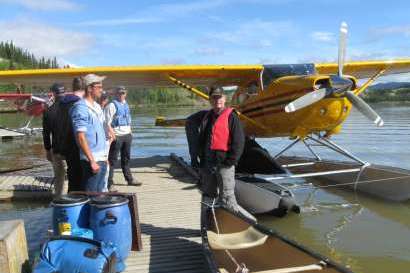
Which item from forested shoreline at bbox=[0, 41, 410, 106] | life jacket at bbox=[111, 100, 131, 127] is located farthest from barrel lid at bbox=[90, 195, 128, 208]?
forested shoreline at bbox=[0, 41, 410, 106]

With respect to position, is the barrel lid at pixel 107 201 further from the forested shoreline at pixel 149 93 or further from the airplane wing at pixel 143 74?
the forested shoreline at pixel 149 93

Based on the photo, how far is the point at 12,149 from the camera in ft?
56.2

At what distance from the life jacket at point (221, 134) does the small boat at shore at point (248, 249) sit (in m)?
0.58

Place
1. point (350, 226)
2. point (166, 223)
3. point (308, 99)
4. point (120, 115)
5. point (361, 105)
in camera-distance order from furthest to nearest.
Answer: point (361, 105) < point (308, 99) < point (120, 115) < point (350, 226) < point (166, 223)

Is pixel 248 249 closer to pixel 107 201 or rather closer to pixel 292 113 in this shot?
pixel 107 201

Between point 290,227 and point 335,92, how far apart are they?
7.55ft

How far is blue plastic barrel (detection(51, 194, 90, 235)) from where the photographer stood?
375 centimetres

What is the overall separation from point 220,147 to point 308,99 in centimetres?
345

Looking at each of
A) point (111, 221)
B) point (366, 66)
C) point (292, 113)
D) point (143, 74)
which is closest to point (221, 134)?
point (111, 221)

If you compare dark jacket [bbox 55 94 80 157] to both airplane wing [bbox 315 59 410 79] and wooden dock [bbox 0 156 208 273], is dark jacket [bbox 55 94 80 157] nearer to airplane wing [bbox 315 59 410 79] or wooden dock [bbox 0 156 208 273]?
wooden dock [bbox 0 156 208 273]

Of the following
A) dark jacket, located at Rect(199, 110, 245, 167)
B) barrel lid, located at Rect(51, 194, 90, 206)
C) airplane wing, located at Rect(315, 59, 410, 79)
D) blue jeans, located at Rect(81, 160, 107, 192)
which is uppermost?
airplane wing, located at Rect(315, 59, 410, 79)

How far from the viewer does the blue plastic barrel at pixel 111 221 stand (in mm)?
3719

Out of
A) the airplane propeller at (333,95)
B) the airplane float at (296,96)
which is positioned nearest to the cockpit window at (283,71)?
the airplane float at (296,96)

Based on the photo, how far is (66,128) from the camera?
448cm
